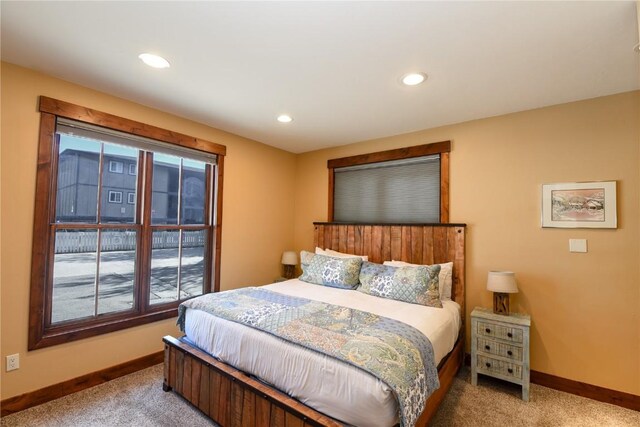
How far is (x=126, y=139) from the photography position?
8.75ft

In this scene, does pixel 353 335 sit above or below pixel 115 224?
below

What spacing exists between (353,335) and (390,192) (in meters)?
2.21

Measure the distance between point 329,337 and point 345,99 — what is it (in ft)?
6.50

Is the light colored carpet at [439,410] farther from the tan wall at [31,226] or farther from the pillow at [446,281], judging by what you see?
the pillow at [446,281]

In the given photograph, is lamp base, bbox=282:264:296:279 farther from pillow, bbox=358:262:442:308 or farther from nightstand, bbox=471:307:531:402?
nightstand, bbox=471:307:531:402

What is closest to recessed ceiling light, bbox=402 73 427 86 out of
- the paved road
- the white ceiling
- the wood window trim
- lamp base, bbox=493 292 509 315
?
the white ceiling

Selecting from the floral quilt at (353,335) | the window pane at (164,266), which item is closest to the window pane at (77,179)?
the window pane at (164,266)

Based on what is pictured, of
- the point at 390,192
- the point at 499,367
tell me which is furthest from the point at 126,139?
the point at 499,367

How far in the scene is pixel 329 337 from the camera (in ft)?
5.72

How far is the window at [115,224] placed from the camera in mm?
2273

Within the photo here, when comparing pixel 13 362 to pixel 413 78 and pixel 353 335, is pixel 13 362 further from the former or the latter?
pixel 413 78

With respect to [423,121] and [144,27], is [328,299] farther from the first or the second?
[144,27]

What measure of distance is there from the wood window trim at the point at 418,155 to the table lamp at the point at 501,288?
0.79 meters

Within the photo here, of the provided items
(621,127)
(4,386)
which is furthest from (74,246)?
(621,127)
